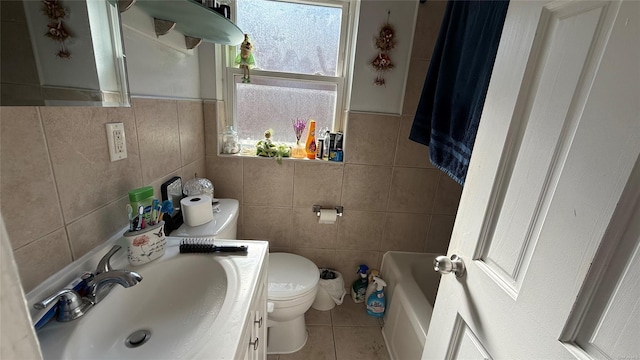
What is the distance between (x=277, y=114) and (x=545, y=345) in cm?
152

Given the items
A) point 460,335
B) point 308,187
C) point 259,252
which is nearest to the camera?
point 460,335

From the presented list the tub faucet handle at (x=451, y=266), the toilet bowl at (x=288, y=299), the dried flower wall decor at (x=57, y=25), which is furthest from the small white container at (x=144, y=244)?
the tub faucet handle at (x=451, y=266)

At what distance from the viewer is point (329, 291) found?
1.67m

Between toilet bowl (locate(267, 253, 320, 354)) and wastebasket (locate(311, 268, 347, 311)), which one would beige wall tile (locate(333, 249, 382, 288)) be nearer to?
wastebasket (locate(311, 268, 347, 311))

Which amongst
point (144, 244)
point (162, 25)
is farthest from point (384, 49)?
point (144, 244)

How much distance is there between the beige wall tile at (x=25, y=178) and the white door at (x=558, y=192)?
3.45 ft

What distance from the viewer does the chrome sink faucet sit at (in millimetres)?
565

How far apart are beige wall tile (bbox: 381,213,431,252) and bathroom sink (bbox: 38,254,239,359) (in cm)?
117

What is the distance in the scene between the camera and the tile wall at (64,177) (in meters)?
0.54

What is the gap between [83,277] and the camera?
24.9 inches

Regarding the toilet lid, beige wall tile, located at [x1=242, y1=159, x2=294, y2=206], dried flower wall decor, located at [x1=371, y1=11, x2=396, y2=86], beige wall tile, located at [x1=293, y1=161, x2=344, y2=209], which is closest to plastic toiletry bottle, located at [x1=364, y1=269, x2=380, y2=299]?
the toilet lid

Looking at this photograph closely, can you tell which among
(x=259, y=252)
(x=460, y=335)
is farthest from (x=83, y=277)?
(x=460, y=335)

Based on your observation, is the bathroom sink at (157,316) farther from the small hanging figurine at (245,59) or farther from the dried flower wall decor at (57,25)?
the small hanging figurine at (245,59)

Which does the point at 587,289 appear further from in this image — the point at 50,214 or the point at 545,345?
the point at 50,214
